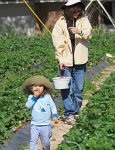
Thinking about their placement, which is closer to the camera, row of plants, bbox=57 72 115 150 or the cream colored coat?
row of plants, bbox=57 72 115 150

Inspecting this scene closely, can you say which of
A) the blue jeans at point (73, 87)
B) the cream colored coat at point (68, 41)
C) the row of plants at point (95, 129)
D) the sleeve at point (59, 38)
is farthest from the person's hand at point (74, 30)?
the row of plants at point (95, 129)

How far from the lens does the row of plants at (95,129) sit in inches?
239

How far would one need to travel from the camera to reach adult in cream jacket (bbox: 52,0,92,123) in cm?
826

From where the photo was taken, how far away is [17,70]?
13906mm

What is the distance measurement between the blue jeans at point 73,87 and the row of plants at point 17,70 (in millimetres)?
693

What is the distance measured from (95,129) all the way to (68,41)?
2.05 metres

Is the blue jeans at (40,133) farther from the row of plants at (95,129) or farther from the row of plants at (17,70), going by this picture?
the row of plants at (17,70)

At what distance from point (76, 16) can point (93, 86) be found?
4313mm

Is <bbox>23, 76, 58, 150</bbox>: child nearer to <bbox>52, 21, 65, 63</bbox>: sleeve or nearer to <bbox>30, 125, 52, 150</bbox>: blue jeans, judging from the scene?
<bbox>30, 125, 52, 150</bbox>: blue jeans

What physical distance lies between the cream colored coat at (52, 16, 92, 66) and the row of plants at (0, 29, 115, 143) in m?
1.15

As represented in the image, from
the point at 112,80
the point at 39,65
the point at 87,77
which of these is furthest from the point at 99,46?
the point at 112,80

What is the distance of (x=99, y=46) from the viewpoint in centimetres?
1964

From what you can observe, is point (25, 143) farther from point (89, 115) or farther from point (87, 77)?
point (87, 77)

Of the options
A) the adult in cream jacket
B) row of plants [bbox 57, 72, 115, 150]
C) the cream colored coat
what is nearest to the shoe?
the adult in cream jacket
